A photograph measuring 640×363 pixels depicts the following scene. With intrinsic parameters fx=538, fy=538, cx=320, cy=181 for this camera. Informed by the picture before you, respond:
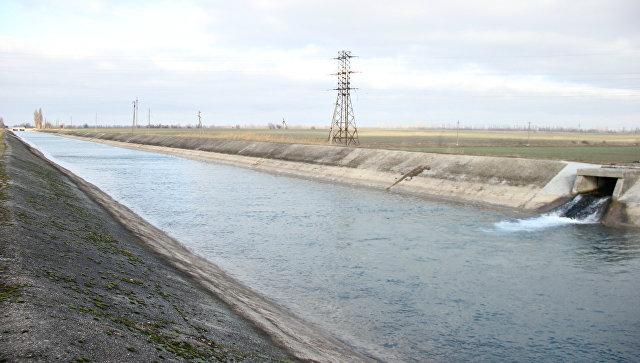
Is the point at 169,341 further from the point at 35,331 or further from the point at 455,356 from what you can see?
the point at 455,356

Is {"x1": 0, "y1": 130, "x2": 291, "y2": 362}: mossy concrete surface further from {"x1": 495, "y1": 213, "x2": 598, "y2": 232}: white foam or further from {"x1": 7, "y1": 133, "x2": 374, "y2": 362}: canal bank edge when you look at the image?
{"x1": 495, "y1": 213, "x2": 598, "y2": 232}: white foam

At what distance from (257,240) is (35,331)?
1863cm

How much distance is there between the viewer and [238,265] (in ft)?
71.2

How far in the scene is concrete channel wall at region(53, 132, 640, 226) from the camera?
131 ft

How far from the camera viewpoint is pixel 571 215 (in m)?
35.8

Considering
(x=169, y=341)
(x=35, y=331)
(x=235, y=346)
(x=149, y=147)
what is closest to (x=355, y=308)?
(x=235, y=346)

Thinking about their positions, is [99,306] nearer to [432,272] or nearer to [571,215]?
[432,272]

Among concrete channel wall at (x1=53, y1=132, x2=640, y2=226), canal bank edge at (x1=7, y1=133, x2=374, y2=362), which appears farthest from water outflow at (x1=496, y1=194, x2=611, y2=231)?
canal bank edge at (x1=7, y1=133, x2=374, y2=362)

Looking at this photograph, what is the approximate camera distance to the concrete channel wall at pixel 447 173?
131ft

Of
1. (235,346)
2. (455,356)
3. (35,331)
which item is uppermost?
(35,331)

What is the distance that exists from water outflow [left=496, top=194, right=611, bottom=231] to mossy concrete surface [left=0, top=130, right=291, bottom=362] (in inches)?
883

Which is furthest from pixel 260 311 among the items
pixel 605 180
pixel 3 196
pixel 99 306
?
pixel 605 180

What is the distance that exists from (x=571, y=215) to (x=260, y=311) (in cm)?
2792

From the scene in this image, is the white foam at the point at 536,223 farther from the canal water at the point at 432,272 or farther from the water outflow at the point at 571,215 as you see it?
the canal water at the point at 432,272
